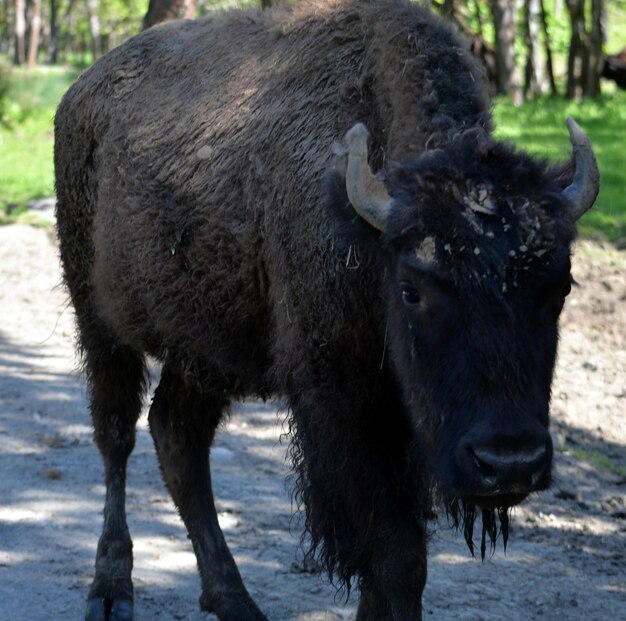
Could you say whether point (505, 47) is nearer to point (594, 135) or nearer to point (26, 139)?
point (594, 135)

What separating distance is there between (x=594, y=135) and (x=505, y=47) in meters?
9.09

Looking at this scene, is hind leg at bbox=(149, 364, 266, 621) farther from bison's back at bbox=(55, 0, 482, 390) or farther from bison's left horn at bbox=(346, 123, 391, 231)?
bison's left horn at bbox=(346, 123, 391, 231)

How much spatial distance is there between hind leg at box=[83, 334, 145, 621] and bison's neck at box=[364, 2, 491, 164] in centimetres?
221

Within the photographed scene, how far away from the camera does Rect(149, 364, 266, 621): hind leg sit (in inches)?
190

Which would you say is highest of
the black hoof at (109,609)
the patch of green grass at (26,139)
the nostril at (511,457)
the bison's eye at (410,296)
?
the bison's eye at (410,296)

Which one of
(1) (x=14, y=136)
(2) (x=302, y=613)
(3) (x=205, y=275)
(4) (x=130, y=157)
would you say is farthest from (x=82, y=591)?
(1) (x=14, y=136)

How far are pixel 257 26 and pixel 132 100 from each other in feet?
2.42

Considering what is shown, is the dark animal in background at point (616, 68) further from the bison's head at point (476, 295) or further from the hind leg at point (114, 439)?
the bison's head at point (476, 295)

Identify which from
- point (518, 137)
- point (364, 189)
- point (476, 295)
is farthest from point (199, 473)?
point (518, 137)

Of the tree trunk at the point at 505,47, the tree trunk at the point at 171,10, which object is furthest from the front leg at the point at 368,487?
the tree trunk at the point at 505,47

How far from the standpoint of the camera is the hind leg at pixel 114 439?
4938 mm

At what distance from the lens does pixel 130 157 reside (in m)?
5.07

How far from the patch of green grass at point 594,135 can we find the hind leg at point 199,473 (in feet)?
16.0

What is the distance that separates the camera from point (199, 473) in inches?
208
